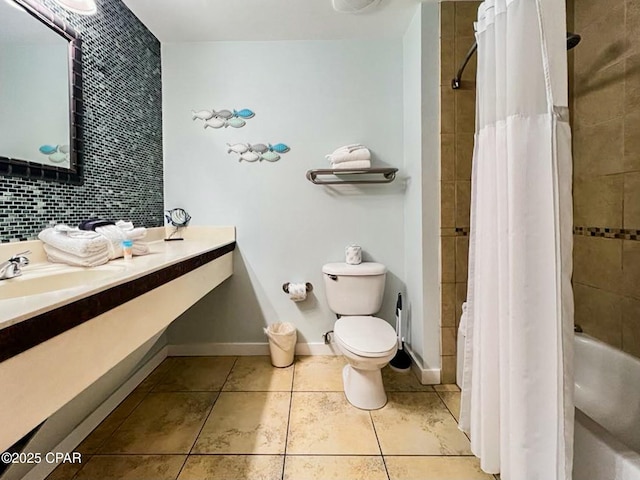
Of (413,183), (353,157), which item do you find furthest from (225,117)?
(413,183)

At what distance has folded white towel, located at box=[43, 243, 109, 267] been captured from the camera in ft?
3.99

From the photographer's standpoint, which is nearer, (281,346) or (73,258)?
(73,258)

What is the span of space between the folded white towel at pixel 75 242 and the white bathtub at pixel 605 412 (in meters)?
1.80

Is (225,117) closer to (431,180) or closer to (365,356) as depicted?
(431,180)

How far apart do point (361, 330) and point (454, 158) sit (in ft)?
3.71

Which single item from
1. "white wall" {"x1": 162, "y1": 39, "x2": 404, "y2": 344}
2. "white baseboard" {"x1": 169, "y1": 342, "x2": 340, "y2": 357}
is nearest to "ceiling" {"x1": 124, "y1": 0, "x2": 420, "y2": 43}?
"white wall" {"x1": 162, "y1": 39, "x2": 404, "y2": 344}

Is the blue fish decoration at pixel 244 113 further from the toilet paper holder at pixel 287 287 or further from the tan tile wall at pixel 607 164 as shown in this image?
the tan tile wall at pixel 607 164

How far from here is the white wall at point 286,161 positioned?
2162 millimetres

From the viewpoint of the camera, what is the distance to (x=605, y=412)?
4.28 ft

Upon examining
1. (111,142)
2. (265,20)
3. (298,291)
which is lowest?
(298,291)

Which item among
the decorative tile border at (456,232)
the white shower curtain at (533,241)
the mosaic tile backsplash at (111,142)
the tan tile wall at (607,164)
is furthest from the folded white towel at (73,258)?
the tan tile wall at (607,164)

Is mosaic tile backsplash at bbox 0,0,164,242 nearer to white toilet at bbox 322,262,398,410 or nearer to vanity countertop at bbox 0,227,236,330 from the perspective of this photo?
vanity countertop at bbox 0,227,236,330

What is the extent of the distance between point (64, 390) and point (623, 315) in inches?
86.1

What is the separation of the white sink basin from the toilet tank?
123 cm
